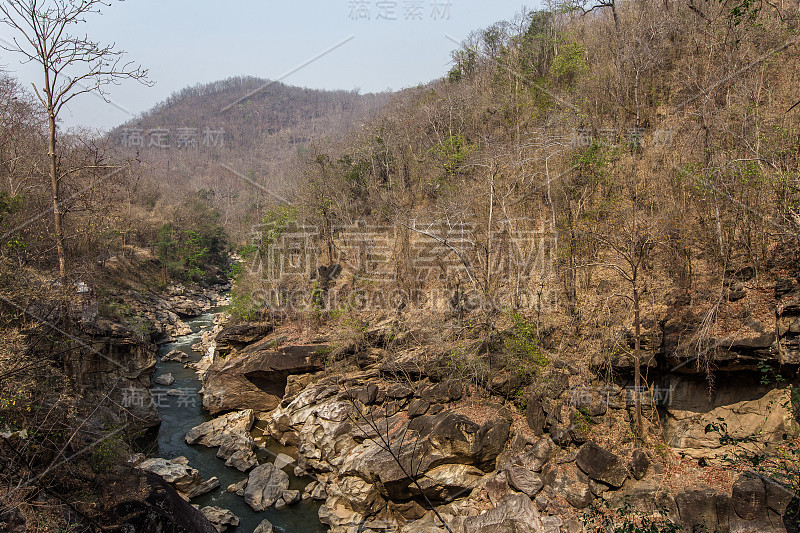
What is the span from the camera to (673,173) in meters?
13.3

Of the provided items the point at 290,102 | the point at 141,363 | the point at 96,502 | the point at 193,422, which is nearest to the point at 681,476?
the point at 96,502

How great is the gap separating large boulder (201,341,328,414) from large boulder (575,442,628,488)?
9697mm

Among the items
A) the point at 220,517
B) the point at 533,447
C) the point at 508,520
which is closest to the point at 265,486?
the point at 220,517

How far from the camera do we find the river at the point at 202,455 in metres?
11.6

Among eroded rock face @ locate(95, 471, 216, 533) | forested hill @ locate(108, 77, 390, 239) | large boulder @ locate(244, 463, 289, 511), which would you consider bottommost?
large boulder @ locate(244, 463, 289, 511)

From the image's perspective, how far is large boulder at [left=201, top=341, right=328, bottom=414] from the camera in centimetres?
1688

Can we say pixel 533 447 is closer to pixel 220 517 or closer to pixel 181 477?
pixel 220 517

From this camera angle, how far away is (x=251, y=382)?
17375mm

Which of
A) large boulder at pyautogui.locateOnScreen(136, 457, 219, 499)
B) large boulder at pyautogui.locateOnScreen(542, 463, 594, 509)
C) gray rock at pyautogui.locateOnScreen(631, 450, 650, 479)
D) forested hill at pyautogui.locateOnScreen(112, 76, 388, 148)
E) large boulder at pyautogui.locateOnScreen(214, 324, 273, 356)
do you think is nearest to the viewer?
gray rock at pyautogui.locateOnScreen(631, 450, 650, 479)

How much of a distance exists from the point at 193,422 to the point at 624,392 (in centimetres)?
1461

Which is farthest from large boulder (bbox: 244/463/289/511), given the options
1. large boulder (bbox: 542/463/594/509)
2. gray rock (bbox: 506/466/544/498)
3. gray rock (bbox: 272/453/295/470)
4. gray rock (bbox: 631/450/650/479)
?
gray rock (bbox: 631/450/650/479)

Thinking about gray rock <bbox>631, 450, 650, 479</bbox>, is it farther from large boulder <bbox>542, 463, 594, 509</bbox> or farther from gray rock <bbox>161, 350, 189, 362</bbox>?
gray rock <bbox>161, 350, 189, 362</bbox>

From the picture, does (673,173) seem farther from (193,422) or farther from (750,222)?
(193,422)

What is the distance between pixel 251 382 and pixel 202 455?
3287 mm
